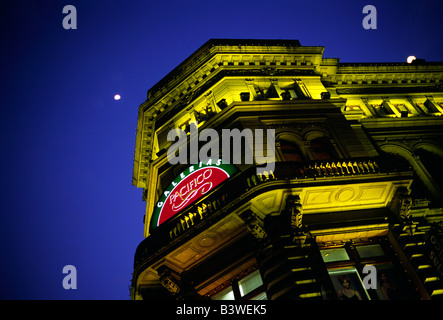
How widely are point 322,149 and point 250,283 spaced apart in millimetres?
9104

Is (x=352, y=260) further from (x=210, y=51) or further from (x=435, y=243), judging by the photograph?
(x=210, y=51)

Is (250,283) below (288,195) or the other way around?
below

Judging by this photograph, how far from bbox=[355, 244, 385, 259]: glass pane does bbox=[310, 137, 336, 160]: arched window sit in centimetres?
576

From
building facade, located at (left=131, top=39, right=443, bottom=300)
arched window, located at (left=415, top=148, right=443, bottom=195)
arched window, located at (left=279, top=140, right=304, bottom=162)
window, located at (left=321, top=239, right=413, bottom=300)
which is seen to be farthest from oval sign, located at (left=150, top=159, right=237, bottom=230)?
arched window, located at (left=415, top=148, right=443, bottom=195)

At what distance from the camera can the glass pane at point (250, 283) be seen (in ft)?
57.1

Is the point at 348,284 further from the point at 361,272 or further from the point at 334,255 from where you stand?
the point at 334,255

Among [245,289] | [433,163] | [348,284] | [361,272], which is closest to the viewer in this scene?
[348,284]

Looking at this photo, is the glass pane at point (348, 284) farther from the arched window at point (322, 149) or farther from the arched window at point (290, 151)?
the arched window at point (322, 149)

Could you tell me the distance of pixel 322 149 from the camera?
72.9 ft

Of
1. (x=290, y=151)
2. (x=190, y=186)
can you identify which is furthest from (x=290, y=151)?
(x=190, y=186)

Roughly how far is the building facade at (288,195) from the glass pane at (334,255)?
52mm

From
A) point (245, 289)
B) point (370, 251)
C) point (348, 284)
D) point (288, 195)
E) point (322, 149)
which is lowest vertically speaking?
point (348, 284)
